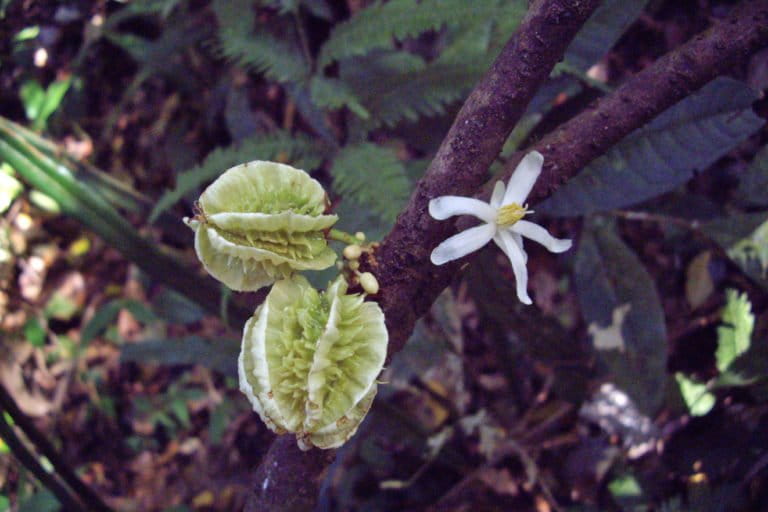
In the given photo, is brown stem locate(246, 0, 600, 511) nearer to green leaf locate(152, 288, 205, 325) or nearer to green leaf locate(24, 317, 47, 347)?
green leaf locate(152, 288, 205, 325)

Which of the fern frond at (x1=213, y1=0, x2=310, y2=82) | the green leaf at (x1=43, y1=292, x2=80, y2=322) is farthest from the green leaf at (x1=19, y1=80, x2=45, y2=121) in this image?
the fern frond at (x1=213, y1=0, x2=310, y2=82)

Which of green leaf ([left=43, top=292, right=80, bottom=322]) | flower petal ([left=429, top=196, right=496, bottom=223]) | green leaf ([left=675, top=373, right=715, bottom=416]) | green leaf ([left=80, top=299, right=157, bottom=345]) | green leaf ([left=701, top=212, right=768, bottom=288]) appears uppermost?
flower petal ([left=429, top=196, right=496, bottom=223])

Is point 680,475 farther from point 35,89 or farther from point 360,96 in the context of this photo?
point 35,89

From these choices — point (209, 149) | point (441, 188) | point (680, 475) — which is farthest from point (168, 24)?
point (680, 475)

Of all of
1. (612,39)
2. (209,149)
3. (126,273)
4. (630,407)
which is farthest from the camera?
(126,273)

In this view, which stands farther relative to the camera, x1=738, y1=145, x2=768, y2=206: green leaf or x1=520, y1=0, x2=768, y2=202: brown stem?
x1=738, y1=145, x2=768, y2=206: green leaf

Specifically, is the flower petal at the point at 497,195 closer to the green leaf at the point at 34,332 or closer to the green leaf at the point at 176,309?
the green leaf at the point at 176,309

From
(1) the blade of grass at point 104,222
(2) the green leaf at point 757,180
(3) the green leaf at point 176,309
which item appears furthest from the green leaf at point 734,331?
(3) the green leaf at point 176,309
